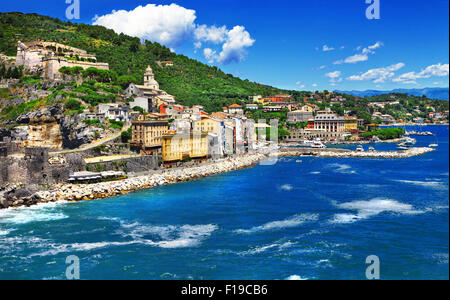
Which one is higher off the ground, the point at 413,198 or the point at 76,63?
the point at 76,63

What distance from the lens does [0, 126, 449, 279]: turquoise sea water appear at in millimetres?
15094

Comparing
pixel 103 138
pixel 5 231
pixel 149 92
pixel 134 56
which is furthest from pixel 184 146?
pixel 134 56

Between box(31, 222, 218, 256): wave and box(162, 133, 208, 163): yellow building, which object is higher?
box(162, 133, 208, 163): yellow building

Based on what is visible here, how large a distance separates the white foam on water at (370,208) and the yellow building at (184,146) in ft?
63.2

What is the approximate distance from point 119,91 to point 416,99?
147522mm

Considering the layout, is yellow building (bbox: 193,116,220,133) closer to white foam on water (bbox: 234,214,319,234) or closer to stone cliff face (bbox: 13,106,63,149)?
stone cliff face (bbox: 13,106,63,149)

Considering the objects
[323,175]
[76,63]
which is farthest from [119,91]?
[323,175]

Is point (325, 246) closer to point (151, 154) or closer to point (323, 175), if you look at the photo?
point (323, 175)

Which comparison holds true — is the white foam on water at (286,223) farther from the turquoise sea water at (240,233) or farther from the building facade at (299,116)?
the building facade at (299,116)

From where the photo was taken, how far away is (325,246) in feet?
56.9

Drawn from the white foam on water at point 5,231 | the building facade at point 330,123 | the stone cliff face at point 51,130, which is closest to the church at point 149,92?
the stone cliff face at point 51,130

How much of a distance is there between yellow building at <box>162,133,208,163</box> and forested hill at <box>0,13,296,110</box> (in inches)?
909

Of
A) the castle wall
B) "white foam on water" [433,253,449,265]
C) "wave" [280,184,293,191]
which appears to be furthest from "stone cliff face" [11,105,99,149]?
"white foam on water" [433,253,449,265]

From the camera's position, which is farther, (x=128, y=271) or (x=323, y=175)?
(x=323, y=175)
